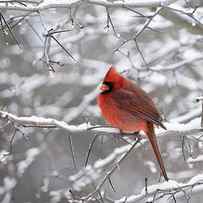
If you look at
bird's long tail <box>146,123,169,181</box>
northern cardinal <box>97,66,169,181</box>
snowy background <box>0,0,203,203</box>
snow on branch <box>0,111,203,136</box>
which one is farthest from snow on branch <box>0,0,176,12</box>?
snowy background <box>0,0,203,203</box>

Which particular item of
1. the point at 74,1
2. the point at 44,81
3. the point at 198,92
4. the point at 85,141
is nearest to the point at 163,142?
the point at 198,92

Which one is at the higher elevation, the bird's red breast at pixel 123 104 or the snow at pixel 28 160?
the bird's red breast at pixel 123 104

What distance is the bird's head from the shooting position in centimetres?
432

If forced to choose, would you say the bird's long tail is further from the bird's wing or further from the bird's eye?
the bird's eye

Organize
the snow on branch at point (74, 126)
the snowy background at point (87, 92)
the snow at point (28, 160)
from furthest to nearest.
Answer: the snowy background at point (87, 92)
the snow at point (28, 160)
the snow on branch at point (74, 126)

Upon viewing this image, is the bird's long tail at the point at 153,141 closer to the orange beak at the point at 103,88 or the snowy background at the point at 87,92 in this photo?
the orange beak at the point at 103,88

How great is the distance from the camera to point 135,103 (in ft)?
14.4

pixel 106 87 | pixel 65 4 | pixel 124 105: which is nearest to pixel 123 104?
pixel 124 105

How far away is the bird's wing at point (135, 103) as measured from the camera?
4.31 metres

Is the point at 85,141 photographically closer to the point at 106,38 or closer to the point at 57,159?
the point at 57,159

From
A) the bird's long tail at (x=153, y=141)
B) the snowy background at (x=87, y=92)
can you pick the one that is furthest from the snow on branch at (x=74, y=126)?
the snowy background at (x=87, y=92)

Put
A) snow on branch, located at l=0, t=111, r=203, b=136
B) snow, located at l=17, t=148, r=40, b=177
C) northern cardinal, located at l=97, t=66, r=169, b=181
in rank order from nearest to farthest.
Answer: snow on branch, located at l=0, t=111, r=203, b=136 < northern cardinal, located at l=97, t=66, r=169, b=181 < snow, located at l=17, t=148, r=40, b=177

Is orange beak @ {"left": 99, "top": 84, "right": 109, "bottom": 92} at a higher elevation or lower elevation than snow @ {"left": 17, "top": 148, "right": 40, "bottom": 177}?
higher

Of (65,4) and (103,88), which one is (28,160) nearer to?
(103,88)
